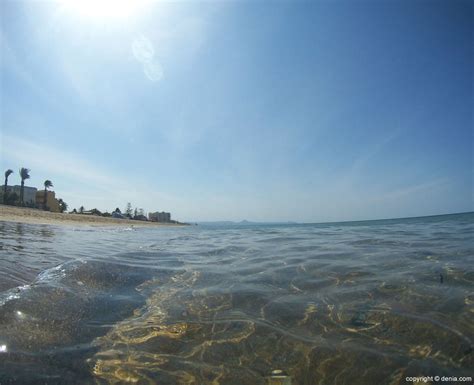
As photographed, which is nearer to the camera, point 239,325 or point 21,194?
point 239,325

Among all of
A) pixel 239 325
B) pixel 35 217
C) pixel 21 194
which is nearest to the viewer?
pixel 239 325

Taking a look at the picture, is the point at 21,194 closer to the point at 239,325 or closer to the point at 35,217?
the point at 35,217

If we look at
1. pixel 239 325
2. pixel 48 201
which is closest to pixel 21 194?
pixel 48 201

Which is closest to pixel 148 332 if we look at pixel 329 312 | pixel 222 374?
pixel 222 374

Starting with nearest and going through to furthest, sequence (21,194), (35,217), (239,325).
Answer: (239,325) → (35,217) → (21,194)

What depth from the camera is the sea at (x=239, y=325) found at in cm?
236

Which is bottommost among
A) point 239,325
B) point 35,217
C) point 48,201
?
point 239,325

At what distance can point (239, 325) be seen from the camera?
321cm

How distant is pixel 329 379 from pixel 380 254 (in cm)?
515

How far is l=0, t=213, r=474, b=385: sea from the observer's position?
Answer: 2.36 m

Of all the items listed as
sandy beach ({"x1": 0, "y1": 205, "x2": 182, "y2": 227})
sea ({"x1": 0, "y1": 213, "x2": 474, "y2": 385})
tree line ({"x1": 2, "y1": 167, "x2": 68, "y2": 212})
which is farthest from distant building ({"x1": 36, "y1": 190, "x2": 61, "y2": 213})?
sea ({"x1": 0, "y1": 213, "x2": 474, "y2": 385})

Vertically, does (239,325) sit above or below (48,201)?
below

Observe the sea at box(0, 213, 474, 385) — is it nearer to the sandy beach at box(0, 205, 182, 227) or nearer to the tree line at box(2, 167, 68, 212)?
the sandy beach at box(0, 205, 182, 227)

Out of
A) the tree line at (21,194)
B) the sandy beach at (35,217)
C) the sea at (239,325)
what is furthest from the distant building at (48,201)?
the sea at (239,325)
